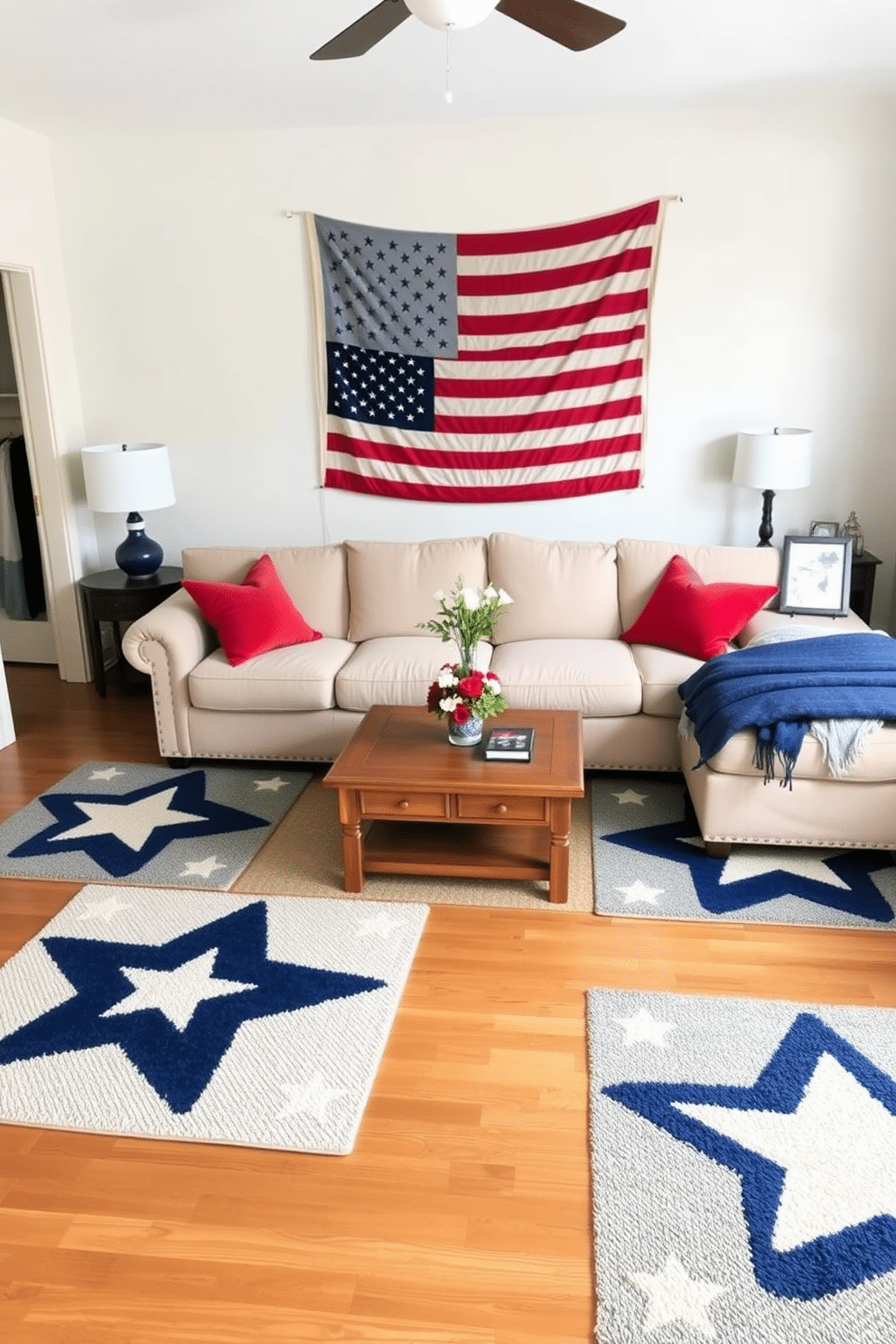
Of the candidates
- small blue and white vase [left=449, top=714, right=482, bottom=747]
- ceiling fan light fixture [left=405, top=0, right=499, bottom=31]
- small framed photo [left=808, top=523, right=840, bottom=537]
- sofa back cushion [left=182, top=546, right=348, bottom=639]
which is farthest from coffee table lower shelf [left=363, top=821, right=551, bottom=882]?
ceiling fan light fixture [left=405, top=0, right=499, bottom=31]

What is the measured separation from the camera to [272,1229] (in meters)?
2.09

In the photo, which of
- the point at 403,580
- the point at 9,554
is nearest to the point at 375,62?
the point at 403,580

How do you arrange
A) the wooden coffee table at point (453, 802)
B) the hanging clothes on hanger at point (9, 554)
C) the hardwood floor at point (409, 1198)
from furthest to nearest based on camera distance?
the hanging clothes on hanger at point (9, 554) < the wooden coffee table at point (453, 802) < the hardwood floor at point (409, 1198)

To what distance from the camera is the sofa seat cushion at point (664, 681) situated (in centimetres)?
389

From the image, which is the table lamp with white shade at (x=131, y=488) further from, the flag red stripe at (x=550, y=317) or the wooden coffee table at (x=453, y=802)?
the wooden coffee table at (x=453, y=802)

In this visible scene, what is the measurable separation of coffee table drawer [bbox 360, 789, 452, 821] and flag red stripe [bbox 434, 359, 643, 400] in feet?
7.91

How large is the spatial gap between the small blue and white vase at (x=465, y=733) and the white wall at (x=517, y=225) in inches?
75.6

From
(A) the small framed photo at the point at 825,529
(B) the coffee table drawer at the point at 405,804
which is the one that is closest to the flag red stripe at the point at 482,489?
(A) the small framed photo at the point at 825,529

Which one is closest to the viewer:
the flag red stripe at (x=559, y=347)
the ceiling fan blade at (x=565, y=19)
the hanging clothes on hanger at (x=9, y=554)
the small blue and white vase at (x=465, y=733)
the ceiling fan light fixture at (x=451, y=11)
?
the ceiling fan light fixture at (x=451, y=11)

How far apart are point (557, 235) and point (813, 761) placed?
279 cm

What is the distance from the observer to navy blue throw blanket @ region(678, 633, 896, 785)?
3266 mm

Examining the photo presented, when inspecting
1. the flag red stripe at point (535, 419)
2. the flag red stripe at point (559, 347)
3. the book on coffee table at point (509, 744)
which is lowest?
the book on coffee table at point (509, 744)

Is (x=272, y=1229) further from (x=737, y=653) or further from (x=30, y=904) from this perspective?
(x=737, y=653)

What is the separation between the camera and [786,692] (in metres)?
3.35
